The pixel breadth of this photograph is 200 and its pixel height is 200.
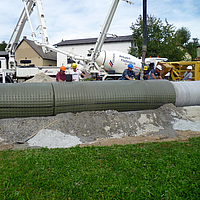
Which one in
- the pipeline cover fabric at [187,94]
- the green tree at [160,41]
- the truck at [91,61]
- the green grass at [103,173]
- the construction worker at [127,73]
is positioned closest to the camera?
the green grass at [103,173]

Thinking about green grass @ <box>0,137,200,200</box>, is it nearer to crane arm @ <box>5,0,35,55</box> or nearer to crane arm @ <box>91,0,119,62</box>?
crane arm @ <box>91,0,119,62</box>

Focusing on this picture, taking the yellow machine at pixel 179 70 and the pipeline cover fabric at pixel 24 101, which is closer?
the pipeline cover fabric at pixel 24 101

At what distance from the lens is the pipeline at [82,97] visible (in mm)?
6273

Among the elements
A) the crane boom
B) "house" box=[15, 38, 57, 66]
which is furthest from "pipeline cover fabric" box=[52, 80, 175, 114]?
"house" box=[15, 38, 57, 66]

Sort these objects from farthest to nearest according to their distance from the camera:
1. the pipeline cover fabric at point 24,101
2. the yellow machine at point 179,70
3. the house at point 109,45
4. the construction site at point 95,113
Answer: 1. the house at point 109,45
2. the yellow machine at point 179,70
3. the pipeline cover fabric at point 24,101
4. the construction site at point 95,113

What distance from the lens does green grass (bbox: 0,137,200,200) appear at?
2951 mm

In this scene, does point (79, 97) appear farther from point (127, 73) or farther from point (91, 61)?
point (91, 61)

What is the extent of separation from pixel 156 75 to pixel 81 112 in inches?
234

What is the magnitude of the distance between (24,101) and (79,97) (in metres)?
1.60

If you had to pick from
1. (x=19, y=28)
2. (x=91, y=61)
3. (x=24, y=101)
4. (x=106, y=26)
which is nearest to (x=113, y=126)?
(x=24, y=101)

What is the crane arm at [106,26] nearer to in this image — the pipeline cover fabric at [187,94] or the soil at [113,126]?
the pipeline cover fabric at [187,94]

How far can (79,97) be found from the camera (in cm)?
669

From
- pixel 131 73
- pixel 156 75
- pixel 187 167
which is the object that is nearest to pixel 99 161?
pixel 187 167

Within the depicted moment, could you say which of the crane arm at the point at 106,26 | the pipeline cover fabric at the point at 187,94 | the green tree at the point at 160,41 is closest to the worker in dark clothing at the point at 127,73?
the pipeline cover fabric at the point at 187,94
